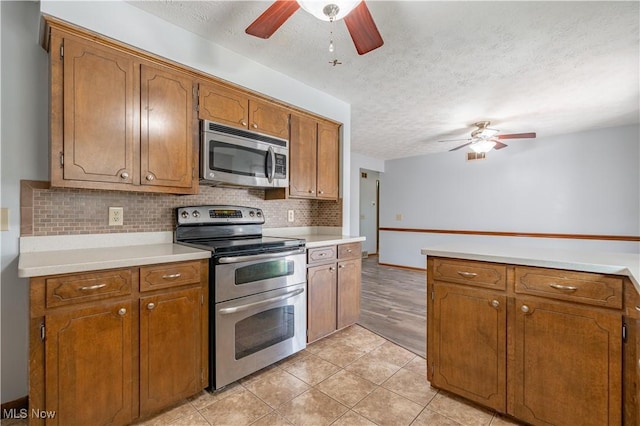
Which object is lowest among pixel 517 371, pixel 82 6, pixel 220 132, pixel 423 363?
pixel 423 363

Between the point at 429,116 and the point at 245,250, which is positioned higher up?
the point at 429,116

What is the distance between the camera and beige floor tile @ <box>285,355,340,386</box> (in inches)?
78.9

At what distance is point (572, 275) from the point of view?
137 centimetres

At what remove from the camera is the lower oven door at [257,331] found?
5.93ft

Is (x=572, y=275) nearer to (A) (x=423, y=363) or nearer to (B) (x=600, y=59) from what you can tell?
(A) (x=423, y=363)

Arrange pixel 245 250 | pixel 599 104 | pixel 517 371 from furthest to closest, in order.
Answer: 1. pixel 599 104
2. pixel 245 250
3. pixel 517 371

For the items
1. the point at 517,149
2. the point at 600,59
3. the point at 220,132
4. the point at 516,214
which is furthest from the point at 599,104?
the point at 220,132

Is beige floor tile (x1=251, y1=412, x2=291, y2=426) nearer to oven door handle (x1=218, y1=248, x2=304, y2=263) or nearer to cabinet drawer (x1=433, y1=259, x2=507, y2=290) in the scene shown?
oven door handle (x1=218, y1=248, x2=304, y2=263)

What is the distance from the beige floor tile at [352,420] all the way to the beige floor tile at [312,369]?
365 mm

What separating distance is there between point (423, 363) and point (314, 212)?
181 cm

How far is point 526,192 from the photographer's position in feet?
15.3

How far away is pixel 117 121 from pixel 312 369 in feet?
6.82

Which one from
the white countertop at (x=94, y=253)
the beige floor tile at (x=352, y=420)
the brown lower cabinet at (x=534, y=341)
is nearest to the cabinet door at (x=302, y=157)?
the white countertop at (x=94, y=253)

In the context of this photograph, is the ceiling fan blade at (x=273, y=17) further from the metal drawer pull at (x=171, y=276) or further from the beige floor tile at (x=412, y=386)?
the beige floor tile at (x=412, y=386)
